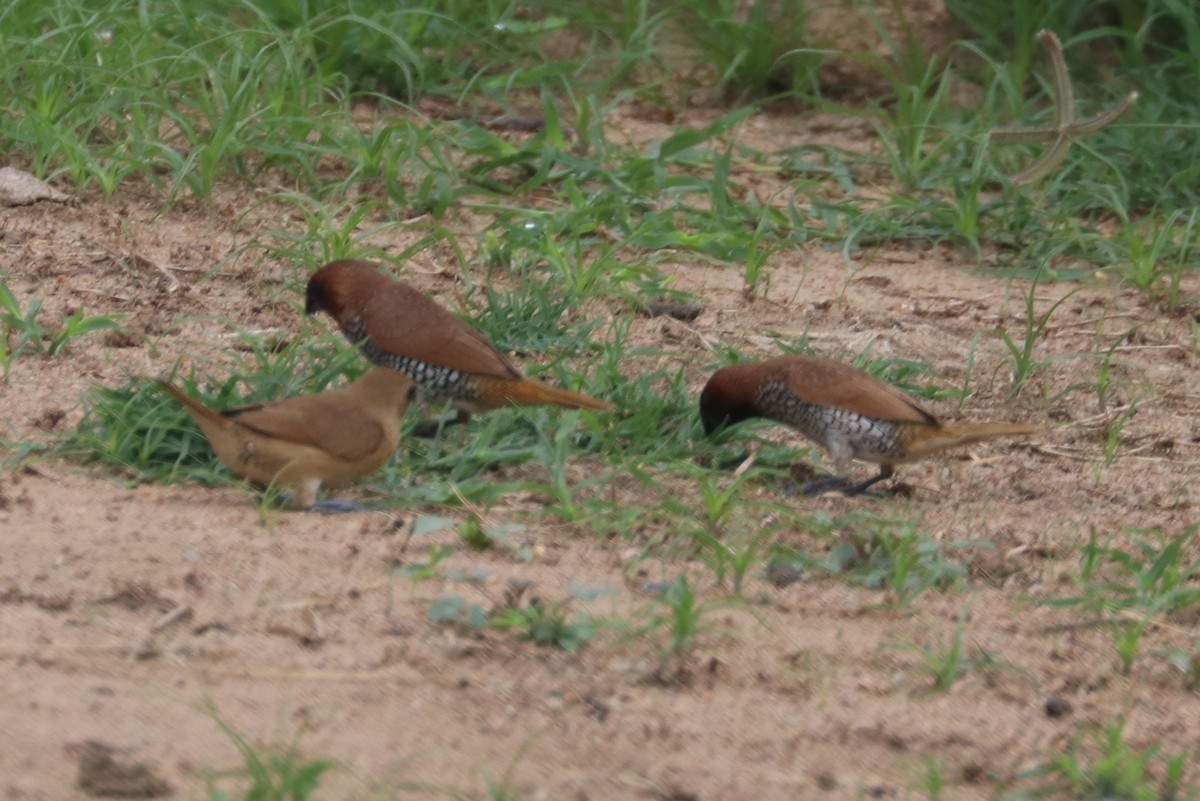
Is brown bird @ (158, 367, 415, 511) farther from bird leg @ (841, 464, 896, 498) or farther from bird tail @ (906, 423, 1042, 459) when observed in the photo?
bird tail @ (906, 423, 1042, 459)

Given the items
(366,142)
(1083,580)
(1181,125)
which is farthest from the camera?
(1181,125)

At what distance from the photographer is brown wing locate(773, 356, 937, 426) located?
5.59 meters

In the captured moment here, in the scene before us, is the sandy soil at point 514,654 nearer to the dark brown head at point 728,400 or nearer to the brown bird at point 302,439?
the brown bird at point 302,439

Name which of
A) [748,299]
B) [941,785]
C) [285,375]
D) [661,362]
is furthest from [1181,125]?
[941,785]

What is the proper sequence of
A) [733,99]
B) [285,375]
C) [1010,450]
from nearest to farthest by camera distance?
[285,375] → [1010,450] → [733,99]

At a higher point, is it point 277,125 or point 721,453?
point 277,125

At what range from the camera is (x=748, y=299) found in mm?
7273

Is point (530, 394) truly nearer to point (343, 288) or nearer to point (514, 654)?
point (343, 288)

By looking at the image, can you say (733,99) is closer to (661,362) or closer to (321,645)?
(661,362)

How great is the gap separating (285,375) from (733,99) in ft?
15.8

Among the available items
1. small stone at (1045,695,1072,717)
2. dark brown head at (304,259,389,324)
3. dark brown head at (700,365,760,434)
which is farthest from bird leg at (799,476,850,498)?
small stone at (1045,695,1072,717)

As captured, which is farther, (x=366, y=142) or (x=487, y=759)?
(x=366, y=142)

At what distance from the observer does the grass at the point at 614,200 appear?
4.89m

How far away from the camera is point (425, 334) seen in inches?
227
